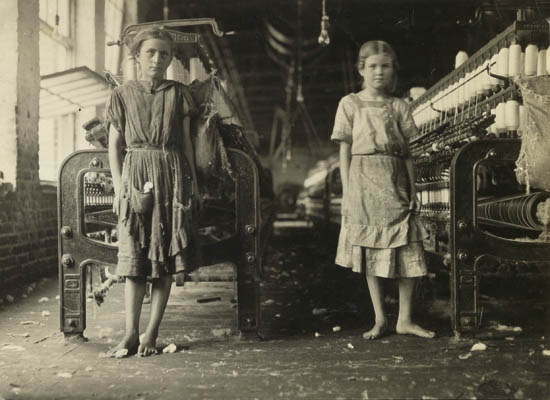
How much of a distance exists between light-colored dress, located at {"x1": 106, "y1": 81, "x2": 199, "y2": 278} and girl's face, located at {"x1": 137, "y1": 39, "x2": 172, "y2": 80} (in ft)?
0.26

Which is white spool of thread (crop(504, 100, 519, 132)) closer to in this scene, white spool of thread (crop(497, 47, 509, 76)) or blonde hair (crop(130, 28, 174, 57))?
white spool of thread (crop(497, 47, 509, 76))

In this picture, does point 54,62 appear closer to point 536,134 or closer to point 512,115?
point 512,115

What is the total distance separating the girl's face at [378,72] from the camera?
3086 millimetres

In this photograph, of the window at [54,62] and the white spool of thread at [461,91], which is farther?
the window at [54,62]

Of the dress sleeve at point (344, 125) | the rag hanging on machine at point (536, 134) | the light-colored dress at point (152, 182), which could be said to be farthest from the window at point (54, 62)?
the rag hanging on machine at point (536, 134)

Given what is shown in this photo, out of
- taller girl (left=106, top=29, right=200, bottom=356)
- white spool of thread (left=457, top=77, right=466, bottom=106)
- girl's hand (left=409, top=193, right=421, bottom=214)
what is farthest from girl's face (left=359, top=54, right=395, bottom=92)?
white spool of thread (left=457, top=77, right=466, bottom=106)

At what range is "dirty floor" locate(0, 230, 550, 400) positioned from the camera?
2275 millimetres

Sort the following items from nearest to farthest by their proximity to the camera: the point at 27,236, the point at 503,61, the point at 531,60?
the point at 531,60 → the point at 503,61 → the point at 27,236

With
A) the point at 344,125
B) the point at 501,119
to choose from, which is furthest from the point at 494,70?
the point at 344,125

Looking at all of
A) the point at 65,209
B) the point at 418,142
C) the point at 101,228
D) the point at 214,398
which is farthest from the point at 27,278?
the point at 418,142

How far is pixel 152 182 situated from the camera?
280cm

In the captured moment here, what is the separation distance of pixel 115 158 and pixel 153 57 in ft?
1.89

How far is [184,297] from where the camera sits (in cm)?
465

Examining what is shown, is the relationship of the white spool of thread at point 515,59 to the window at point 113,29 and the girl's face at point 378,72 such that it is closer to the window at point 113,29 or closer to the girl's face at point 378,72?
the girl's face at point 378,72
